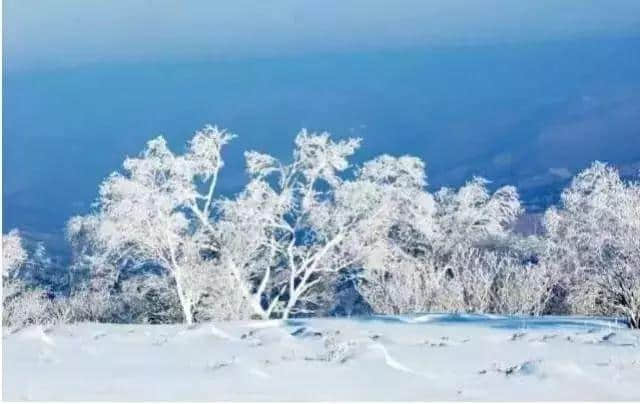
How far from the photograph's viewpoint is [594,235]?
34.7 ft

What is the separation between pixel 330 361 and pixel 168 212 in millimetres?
6955

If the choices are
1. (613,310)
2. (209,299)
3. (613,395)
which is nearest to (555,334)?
(613,395)

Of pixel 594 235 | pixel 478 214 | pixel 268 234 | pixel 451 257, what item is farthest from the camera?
pixel 478 214

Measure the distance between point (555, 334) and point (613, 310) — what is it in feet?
8.07

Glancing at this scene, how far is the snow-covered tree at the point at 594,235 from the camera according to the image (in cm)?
799

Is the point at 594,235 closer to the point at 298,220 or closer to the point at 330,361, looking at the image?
the point at 298,220

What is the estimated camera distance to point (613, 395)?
162 inches

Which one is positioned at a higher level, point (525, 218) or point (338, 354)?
point (525, 218)

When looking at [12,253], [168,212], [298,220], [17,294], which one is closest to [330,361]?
[168,212]

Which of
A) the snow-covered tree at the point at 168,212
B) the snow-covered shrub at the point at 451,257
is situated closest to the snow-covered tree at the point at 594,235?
the snow-covered shrub at the point at 451,257

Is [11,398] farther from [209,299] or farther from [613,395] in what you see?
[209,299]

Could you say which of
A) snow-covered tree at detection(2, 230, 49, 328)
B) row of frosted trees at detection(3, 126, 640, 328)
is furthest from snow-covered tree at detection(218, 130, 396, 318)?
snow-covered tree at detection(2, 230, 49, 328)

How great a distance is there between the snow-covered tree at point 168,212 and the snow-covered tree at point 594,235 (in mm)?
3673

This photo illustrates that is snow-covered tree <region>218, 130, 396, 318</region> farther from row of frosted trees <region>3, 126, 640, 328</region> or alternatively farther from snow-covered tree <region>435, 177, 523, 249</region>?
snow-covered tree <region>435, 177, 523, 249</region>
